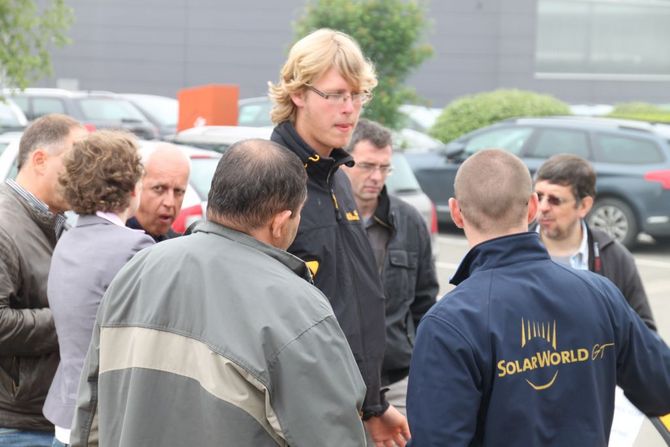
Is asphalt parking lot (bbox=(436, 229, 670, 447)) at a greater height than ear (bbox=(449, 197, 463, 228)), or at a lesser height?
lesser

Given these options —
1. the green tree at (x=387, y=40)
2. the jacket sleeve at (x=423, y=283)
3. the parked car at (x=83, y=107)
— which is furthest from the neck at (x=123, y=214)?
the parked car at (x=83, y=107)

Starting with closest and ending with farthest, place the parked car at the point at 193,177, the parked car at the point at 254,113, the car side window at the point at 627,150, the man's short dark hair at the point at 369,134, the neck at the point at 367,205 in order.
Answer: the neck at the point at 367,205, the man's short dark hair at the point at 369,134, the parked car at the point at 193,177, the car side window at the point at 627,150, the parked car at the point at 254,113

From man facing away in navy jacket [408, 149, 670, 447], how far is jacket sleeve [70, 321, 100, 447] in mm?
882

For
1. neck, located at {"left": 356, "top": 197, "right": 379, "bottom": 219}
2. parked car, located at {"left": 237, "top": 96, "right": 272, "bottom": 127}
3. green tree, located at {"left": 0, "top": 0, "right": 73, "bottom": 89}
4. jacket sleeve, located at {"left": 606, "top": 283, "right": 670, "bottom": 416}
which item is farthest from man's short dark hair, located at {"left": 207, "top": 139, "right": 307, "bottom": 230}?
parked car, located at {"left": 237, "top": 96, "right": 272, "bottom": 127}

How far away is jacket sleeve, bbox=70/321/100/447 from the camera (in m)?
2.89

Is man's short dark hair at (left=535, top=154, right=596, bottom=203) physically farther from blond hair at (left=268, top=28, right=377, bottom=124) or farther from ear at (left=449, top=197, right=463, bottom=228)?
ear at (left=449, top=197, right=463, bottom=228)

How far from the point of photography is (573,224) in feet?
16.0

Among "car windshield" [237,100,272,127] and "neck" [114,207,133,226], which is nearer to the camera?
"neck" [114,207,133,226]

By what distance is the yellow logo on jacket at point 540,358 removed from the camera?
2842mm

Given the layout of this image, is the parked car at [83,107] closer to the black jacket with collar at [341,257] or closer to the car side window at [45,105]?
the car side window at [45,105]

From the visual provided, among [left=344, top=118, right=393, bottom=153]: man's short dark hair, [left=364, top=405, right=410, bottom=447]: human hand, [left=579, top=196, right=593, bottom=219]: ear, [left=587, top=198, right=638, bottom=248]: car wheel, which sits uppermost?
[left=344, top=118, right=393, bottom=153]: man's short dark hair

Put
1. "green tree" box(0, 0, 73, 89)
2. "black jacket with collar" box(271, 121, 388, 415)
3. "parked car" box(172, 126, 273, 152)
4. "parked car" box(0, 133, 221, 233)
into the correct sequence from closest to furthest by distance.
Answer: "black jacket with collar" box(271, 121, 388, 415) < "parked car" box(0, 133, 221, 233) < "parked car" box(172, 126, 273, 152) < "green tree" box(0, 0, 73, 89)

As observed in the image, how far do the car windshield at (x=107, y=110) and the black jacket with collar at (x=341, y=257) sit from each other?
632 inches

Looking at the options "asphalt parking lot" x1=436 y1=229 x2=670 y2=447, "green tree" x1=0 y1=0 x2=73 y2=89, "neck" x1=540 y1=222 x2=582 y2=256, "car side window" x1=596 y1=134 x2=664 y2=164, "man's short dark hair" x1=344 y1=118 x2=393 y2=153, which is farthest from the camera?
"car side window" x1=596 y1=134 x2=664 y2=164
